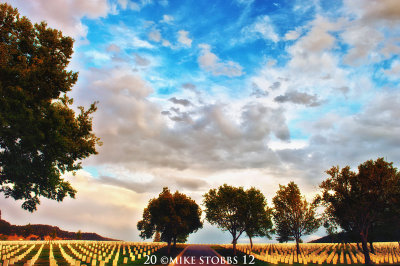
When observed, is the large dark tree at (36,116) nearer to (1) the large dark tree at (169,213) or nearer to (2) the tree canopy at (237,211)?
(1) the large dark tree at (169,213)

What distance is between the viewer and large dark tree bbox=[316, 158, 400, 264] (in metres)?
30.8

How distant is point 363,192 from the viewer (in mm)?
32125

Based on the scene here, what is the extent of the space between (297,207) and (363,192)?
15.4 m

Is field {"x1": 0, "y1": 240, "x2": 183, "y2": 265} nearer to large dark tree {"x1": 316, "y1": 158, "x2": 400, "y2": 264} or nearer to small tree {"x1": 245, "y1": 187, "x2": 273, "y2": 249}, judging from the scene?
small tree {"x1": 245, "y1": 187, "x2": 273, "y2": 249}

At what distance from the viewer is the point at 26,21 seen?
20.2m

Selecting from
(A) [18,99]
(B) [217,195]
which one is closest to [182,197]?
(B) [217,195]

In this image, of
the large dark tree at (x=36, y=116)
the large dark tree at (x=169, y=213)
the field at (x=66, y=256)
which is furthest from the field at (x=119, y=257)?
the large dark tree at (x=36, y=116)

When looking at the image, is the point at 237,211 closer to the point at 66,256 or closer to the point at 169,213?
the point at 169,213

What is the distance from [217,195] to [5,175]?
33.1 metres

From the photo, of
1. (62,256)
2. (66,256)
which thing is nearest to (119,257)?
(62,256)

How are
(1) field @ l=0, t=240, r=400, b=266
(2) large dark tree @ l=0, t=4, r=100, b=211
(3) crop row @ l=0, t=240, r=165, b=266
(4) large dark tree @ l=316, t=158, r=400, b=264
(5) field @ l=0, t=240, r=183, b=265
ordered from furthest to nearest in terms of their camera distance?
(4) large dark tree @ l=316, t=158, r=400, b=264 → (1) field @ l=0, t=240, r=400, b=266 → (5) field @ l=0, t=240, r=183, b=265 → (3) crop row @ l=0, t=240, r=165, b=266 → (2) large dark tree @ l=0, t=4, r=100, b=211

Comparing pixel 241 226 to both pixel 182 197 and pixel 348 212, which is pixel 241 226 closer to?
pixel 182 197

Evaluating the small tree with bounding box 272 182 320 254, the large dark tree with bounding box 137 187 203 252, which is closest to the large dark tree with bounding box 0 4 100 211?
the large dark tree with bounding box 137 187 203 252

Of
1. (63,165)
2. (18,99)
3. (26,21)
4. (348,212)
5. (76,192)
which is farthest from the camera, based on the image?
(348,212)
